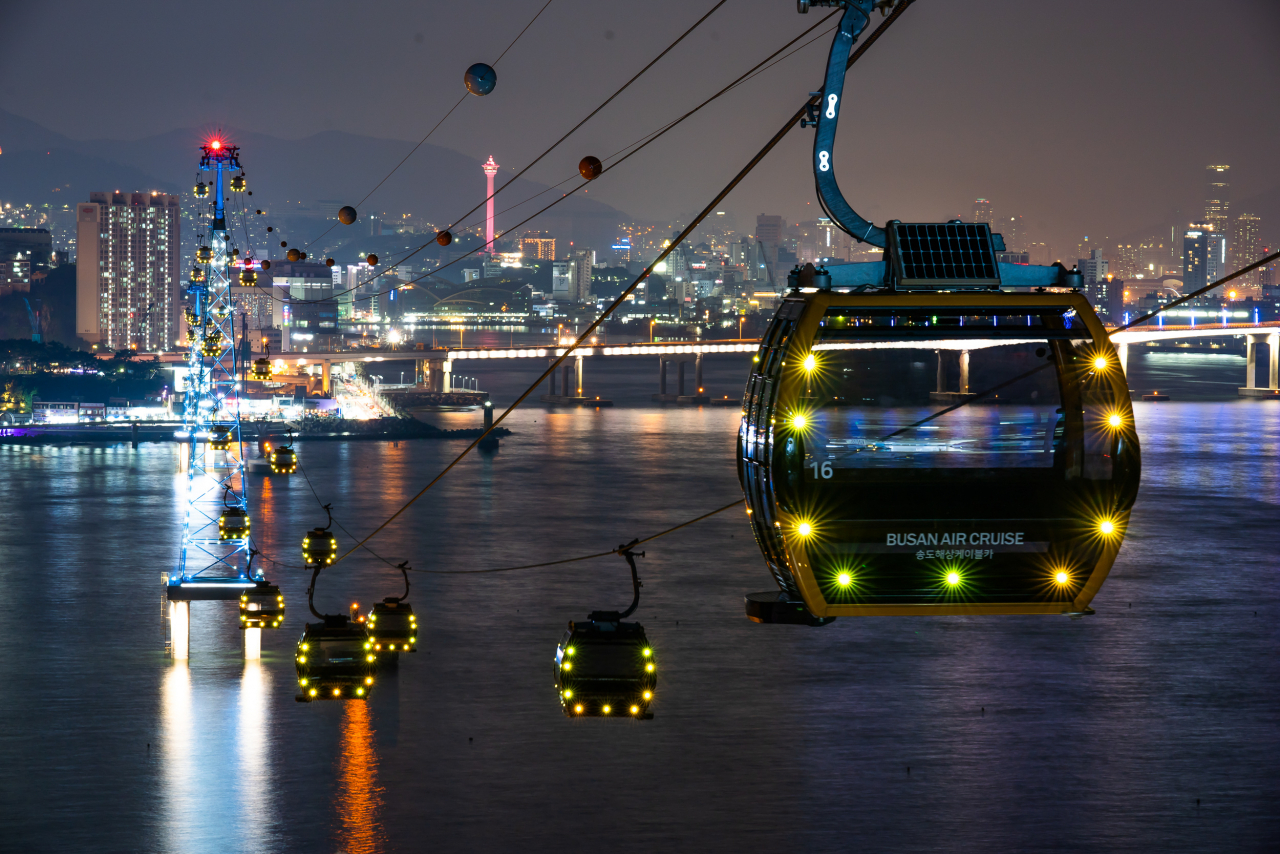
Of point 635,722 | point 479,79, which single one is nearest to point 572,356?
point 635,722

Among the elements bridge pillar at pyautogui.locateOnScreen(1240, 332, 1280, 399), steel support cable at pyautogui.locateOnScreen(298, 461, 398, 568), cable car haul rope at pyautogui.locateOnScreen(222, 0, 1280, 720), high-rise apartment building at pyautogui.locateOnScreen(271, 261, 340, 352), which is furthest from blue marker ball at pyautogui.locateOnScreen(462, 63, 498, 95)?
high-rise apartment building at pyautogui.locateOnScreen(271, 261, 340, 352)

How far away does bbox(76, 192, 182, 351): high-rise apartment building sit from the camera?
157 m

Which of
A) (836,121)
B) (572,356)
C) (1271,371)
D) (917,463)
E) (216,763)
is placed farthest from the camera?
(1271,371)

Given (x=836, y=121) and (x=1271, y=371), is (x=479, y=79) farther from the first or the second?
(x=1271, y=371)

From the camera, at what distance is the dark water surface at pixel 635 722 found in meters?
28.7

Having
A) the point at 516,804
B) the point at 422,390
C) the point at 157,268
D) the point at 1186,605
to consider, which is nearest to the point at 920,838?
the point at 516,804

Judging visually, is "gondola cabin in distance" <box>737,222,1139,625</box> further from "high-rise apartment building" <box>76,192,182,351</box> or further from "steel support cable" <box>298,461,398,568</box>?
"high-rise apartment building" <box>76,192,182,351</box>

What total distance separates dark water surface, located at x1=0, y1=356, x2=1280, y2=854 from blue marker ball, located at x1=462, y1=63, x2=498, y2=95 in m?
20.5

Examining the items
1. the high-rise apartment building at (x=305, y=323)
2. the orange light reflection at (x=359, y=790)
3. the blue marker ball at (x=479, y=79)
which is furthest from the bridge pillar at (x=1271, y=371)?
the blue marker ball at (x=479, y=79)

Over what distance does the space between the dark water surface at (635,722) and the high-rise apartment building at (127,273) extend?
110 m

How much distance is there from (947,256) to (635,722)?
32269 mm

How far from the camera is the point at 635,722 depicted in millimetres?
36500

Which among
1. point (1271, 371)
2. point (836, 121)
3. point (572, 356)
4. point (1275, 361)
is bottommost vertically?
point (836, 121)

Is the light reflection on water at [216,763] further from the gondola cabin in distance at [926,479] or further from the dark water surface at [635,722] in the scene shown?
the gondola cabin in distance at [926,479]
